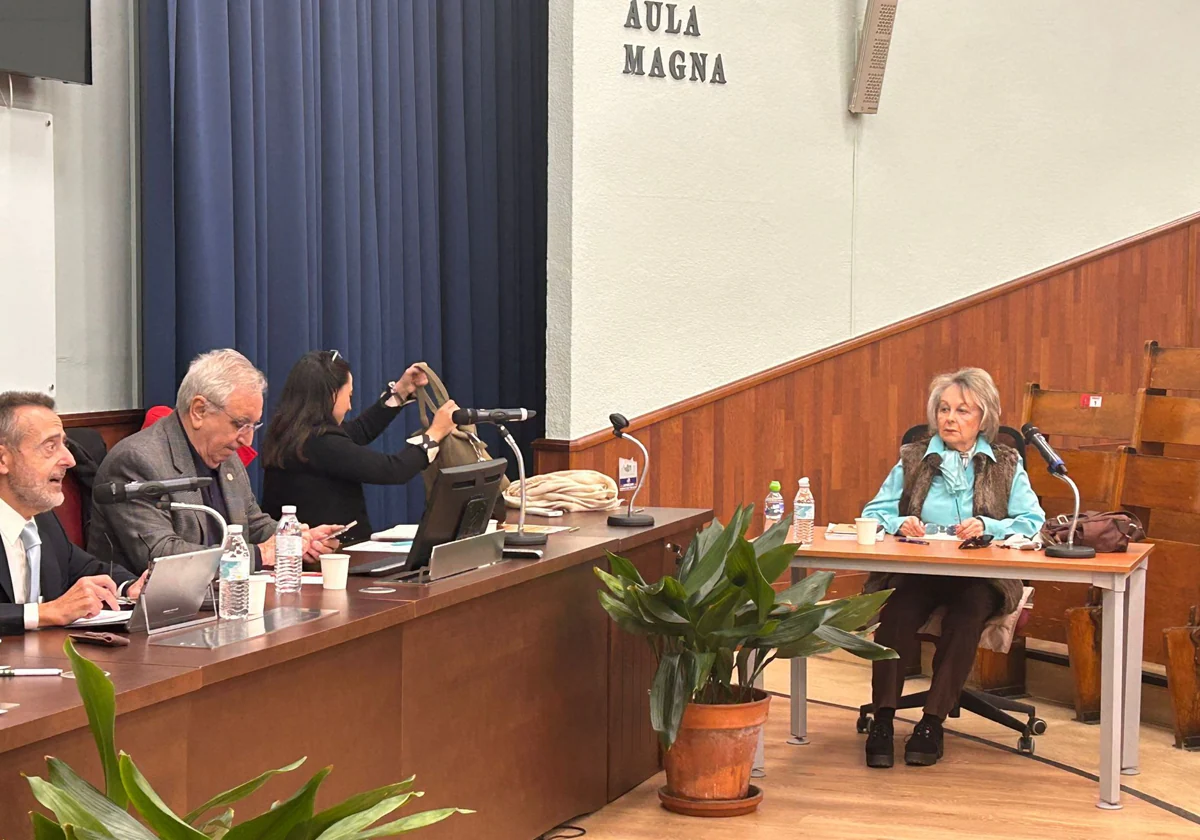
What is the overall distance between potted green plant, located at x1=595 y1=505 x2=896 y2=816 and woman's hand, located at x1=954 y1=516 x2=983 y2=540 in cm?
68

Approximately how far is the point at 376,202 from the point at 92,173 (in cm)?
132

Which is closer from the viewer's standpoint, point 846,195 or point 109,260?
point 109,260

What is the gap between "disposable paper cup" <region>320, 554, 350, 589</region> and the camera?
3314 millimetres

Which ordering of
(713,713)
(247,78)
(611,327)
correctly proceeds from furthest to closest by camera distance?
(611,327) < (247,78) < (713,713)

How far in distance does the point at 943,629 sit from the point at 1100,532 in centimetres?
61

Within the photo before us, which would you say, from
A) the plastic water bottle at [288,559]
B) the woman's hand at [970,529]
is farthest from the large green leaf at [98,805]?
the woman's hand at [970,529]

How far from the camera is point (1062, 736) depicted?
5074 mm

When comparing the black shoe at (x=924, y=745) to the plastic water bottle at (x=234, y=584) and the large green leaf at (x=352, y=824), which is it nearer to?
the plastic water bottle at (x=234, y=584)

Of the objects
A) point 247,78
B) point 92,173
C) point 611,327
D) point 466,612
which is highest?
point 247,78

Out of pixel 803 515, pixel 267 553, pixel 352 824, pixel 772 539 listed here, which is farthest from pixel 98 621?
pixel 803 515

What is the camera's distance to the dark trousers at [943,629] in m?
4.75

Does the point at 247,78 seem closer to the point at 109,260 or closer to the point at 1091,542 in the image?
the point at 109,260

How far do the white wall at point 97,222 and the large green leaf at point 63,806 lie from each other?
2954 millimetres

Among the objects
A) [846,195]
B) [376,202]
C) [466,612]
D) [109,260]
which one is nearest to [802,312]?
[846,195]
